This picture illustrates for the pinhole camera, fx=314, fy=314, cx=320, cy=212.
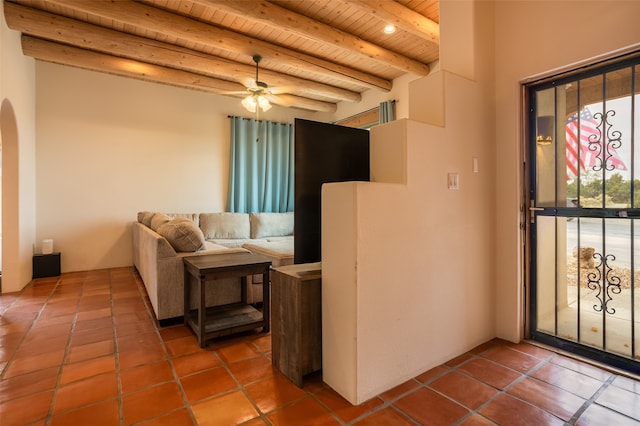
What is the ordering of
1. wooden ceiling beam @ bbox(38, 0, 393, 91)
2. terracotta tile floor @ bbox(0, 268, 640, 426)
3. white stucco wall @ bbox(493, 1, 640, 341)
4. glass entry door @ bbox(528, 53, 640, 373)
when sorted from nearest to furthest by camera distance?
1. terracotta tile floor @ bbox(0, 268, 640, 426)
2. glass entry door @ bbox(528, 53, 640, 373)
3. white stucco wall @ bbox(493, 1, 640, 341)
4. wooden ceiling beam @ bbox(38, 0, 393, 91)

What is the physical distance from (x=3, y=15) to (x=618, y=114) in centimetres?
522

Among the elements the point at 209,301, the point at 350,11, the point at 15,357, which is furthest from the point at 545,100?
the point at 15,357

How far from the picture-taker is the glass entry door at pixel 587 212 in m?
1.92

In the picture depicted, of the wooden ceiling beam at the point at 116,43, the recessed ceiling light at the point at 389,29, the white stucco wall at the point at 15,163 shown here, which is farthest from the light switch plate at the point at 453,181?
the white stucco wall at the point at 15,163

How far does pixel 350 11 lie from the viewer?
132 inches

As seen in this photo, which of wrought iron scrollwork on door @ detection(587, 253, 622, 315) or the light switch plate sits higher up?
the light switch plate

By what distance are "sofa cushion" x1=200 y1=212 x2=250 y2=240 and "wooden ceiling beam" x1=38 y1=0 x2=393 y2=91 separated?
2506mm

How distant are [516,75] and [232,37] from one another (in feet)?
9.78

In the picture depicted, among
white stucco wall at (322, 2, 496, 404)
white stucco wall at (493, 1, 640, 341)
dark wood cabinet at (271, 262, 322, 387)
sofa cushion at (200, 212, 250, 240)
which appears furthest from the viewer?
→ sofa cushion at (200, 212, 250, 240)

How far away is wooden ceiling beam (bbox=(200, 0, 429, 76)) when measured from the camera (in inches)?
115

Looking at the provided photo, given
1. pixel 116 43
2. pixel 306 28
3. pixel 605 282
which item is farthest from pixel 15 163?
pixel 605 282

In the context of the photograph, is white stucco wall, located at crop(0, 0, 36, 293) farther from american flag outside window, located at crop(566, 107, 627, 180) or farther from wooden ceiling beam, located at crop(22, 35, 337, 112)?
american flag outside window, located at crop(566, 107, 627, 180)

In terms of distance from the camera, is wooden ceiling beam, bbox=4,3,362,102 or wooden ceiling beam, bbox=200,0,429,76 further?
wooden ceiling beam, bbox=4,3,362,102

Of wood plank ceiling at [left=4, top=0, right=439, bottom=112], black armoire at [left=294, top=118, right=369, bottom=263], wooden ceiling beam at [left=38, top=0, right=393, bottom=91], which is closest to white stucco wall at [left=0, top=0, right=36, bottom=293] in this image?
wood plank ceiling at [left=4, top=0, right=439, bottom=112]
